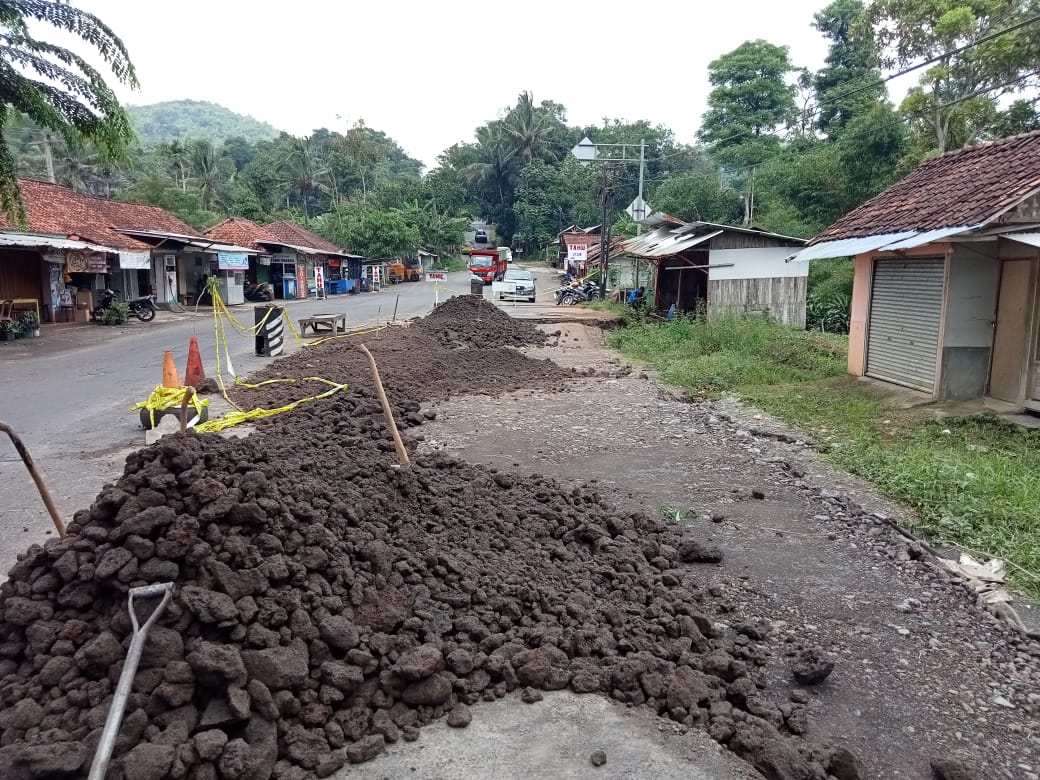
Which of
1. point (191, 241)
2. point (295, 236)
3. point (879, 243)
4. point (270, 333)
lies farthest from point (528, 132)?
point (879, 243)

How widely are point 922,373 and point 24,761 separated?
10.6 meters

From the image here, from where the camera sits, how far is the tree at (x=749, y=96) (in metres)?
41.3

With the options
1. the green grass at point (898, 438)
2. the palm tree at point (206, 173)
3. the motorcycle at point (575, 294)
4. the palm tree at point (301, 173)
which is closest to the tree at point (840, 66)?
the motorcycle at point (575, 294)

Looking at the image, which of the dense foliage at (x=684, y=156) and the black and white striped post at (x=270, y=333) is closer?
the black and white striped post at (x=270, y=333)

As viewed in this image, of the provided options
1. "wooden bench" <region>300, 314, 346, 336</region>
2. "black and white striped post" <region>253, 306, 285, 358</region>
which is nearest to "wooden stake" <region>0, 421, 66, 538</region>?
"black and white striped post" <region>253, 306, 285, 358</region>

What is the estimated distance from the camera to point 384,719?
2996 mm

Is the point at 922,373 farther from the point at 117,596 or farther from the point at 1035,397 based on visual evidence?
the point at 117,596

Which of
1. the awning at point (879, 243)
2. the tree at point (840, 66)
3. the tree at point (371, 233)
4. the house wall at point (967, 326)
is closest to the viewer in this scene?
the awning at point (879, 243)

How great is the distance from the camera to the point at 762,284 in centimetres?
1981

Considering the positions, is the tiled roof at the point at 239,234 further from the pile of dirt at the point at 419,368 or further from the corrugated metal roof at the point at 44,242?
the pile of dirt at the point at 419,368

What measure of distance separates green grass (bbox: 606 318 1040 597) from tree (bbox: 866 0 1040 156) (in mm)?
10767

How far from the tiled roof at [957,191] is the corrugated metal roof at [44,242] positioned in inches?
726

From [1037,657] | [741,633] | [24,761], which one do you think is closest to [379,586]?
[24,761]

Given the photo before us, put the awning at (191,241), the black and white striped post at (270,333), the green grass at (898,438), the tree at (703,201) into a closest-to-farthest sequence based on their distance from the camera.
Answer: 1. the green grass at (898,438)
2. the black and white striped post at (270,333)
3. the awning at (191,241)
4. the tree at (703,201)
